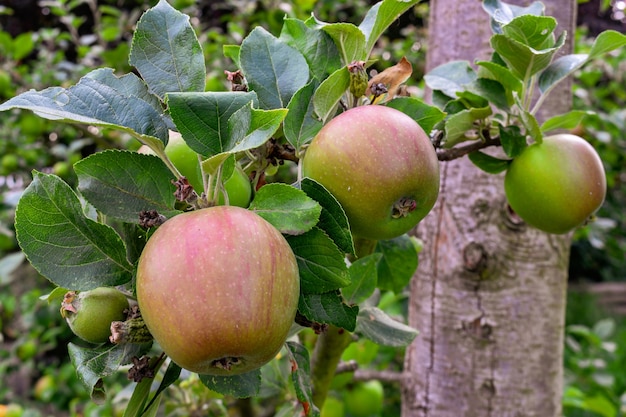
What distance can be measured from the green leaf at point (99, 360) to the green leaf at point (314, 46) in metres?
0.34

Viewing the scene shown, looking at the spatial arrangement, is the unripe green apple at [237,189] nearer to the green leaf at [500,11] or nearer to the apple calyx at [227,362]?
the apple calyx at [227,362]

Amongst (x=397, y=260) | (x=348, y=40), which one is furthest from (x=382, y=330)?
(x=348, y=40)

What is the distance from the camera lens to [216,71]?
2055 millimetres

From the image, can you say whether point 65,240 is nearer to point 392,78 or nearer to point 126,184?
point 126,184

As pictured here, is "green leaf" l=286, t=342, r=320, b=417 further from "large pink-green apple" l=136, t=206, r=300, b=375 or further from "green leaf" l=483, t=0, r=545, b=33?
"green leaf" l=483, t=0, r=545, b=33

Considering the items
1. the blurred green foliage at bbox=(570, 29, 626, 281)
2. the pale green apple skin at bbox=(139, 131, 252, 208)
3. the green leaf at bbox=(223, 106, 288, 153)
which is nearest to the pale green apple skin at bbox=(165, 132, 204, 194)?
the pale green apple skin at bbox=(139, 131, 252, 208)

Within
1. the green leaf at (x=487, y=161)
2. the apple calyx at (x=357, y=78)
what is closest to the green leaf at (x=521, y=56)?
the green leaf at (x=487, y=161)

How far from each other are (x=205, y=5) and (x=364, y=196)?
2795 millimetres

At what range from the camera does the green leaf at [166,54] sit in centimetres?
54

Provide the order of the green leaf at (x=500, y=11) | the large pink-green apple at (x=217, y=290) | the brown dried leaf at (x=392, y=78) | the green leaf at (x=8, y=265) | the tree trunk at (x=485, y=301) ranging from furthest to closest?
the green leaf at (x=8, y=265), the tree trunk at (x=485, y=301), the green leaf at (x=500, y=11), the brown dried leaf at (x=392, y=78), the large pink-green apple at (x=217, y=290)

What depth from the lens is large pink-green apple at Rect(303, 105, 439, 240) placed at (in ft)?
1.72

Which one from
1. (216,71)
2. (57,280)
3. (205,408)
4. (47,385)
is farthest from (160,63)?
(47,385)

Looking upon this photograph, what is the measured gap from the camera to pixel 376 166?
0.52m

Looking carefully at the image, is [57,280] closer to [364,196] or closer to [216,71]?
[364,196]
